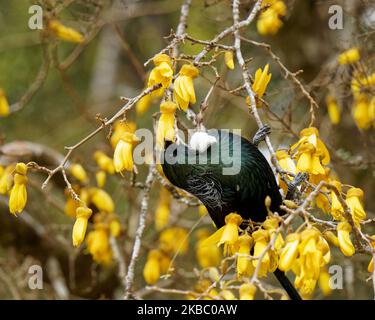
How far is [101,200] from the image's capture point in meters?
2.72

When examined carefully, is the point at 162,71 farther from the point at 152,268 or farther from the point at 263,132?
the point at 152,268

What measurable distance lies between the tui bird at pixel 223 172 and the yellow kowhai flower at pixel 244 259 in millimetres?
152

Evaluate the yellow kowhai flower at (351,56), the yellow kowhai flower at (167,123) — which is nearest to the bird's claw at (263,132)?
the yellow kowhai flower at (167,123)

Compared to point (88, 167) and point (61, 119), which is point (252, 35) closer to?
point (88, 167)

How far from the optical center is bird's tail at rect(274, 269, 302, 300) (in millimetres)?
1983

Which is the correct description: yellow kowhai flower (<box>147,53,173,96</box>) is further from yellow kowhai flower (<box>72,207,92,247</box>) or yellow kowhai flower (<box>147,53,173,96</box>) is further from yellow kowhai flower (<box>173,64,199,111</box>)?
yellow kowhai flower (<box>72,207,92,247</box>)

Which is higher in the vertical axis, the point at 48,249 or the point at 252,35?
the point at 252,35

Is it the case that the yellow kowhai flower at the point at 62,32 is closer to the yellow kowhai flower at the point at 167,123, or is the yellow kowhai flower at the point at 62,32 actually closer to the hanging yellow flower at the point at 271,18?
the hanging yellow flower at the point at 271,18

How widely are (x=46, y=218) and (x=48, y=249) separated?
13 cm

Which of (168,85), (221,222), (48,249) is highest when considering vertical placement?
(168,85)

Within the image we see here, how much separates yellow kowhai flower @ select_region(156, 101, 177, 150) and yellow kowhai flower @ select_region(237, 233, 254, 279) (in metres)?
0.28
